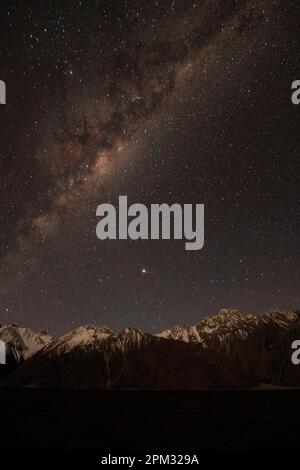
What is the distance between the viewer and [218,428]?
5894cm

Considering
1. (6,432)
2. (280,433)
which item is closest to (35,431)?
(6,432)
